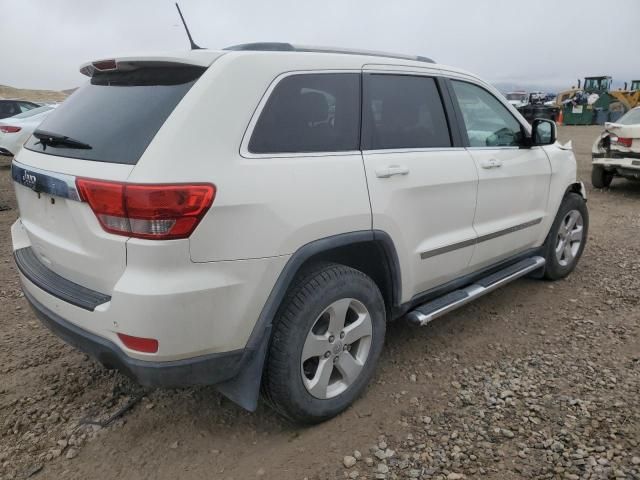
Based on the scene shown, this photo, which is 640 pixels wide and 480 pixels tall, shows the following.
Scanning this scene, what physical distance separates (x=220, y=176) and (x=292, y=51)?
2.78 feet

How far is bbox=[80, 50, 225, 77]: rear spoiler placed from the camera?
222 cm

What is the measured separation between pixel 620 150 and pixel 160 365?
8838 mm

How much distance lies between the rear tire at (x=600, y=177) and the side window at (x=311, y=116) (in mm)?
8177

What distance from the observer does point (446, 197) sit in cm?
305

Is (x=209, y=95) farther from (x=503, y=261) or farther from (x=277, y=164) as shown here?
(x=503, y=261)

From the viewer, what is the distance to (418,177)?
2.85m

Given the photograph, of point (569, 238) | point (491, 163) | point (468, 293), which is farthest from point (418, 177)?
point (569, 238)

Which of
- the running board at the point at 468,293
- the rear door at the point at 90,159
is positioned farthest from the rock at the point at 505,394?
the rear door at the point at 90,159

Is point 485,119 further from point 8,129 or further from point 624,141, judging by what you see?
point 8,129

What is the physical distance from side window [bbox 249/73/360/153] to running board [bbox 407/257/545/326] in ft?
3.58

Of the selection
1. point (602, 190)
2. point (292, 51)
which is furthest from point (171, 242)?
point (602, 190)

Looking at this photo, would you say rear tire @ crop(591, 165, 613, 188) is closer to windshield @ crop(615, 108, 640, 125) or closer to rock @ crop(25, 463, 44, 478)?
windshield @ crop(615, 108, 640, 125)

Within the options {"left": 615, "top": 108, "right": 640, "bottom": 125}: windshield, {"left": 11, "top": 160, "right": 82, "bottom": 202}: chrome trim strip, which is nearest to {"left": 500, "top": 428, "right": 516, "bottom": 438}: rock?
{"left": 11, "top": 160, "right": 82, "bottom": 202}: chrome trim strip

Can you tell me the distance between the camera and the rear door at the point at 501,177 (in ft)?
11.2
